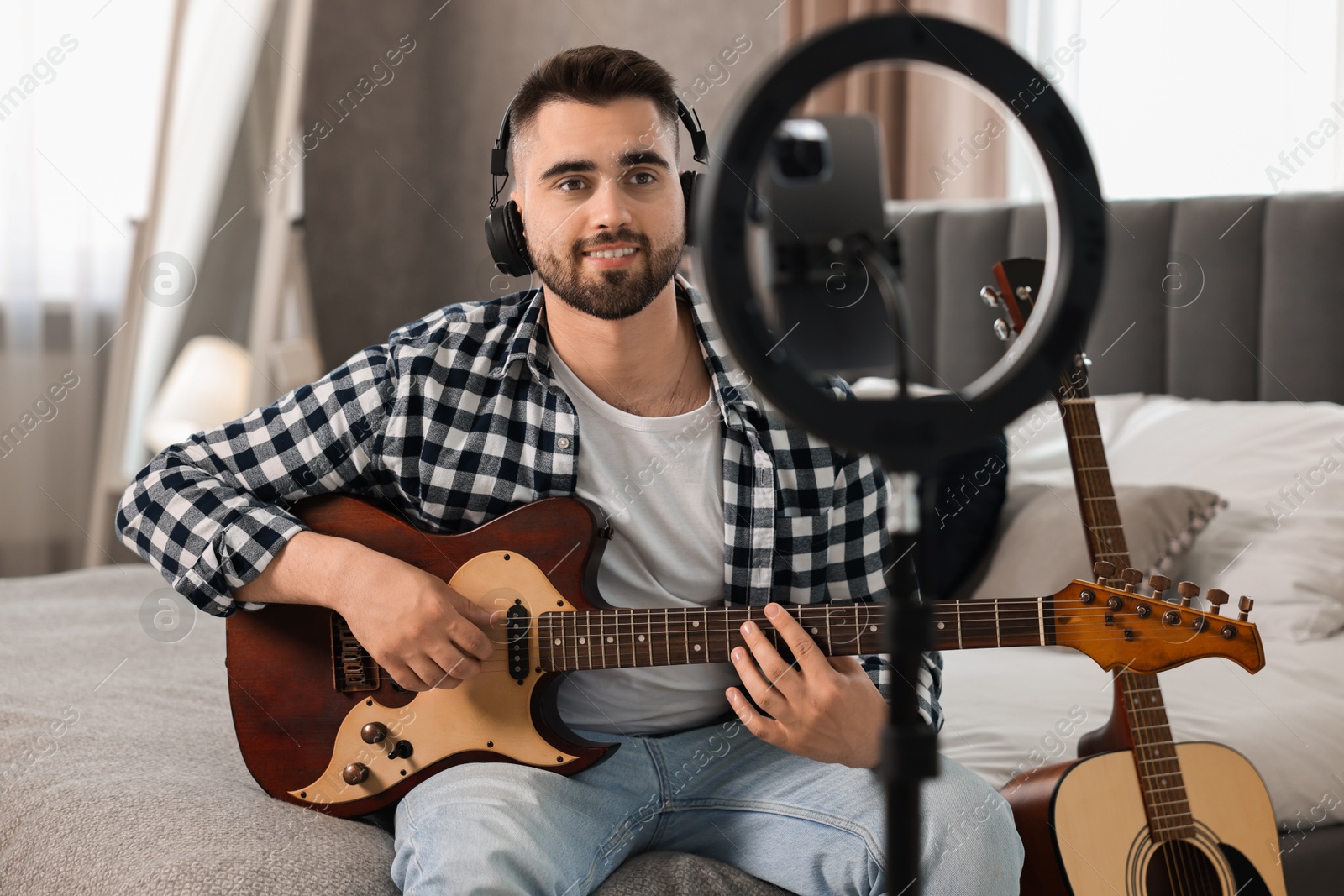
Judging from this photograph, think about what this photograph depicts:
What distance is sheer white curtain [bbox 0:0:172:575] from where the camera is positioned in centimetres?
249

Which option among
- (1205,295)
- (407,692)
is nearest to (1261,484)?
(1205,295)

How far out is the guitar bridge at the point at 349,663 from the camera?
1.02 m

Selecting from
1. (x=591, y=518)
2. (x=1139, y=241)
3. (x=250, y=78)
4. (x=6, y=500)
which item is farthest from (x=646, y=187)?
(x=6, y=500)

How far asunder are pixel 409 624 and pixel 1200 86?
5.50ft

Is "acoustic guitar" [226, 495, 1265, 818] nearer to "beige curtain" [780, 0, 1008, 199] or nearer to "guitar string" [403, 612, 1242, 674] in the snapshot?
"guitar string" [403, 612, 1242, 674]

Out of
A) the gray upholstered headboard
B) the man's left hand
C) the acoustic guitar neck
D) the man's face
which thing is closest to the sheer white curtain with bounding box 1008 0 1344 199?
the gray upholstered headboard

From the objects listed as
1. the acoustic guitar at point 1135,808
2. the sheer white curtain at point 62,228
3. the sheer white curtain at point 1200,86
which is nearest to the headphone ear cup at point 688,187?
the acoustic guitar at point 1135,808

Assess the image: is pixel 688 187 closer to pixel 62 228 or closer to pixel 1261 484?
pixel 1261 484

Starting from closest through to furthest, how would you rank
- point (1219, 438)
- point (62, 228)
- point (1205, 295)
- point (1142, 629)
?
point (1142, 629)
point (1219, 438)
point (1205, 295)
point (62, 228)

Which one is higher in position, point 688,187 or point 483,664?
point 688,187

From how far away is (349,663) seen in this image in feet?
3.37

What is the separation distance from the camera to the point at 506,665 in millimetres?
1001

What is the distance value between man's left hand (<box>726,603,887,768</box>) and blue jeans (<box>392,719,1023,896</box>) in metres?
0.05

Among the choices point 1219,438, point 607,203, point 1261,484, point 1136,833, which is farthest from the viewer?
point 1219,438
